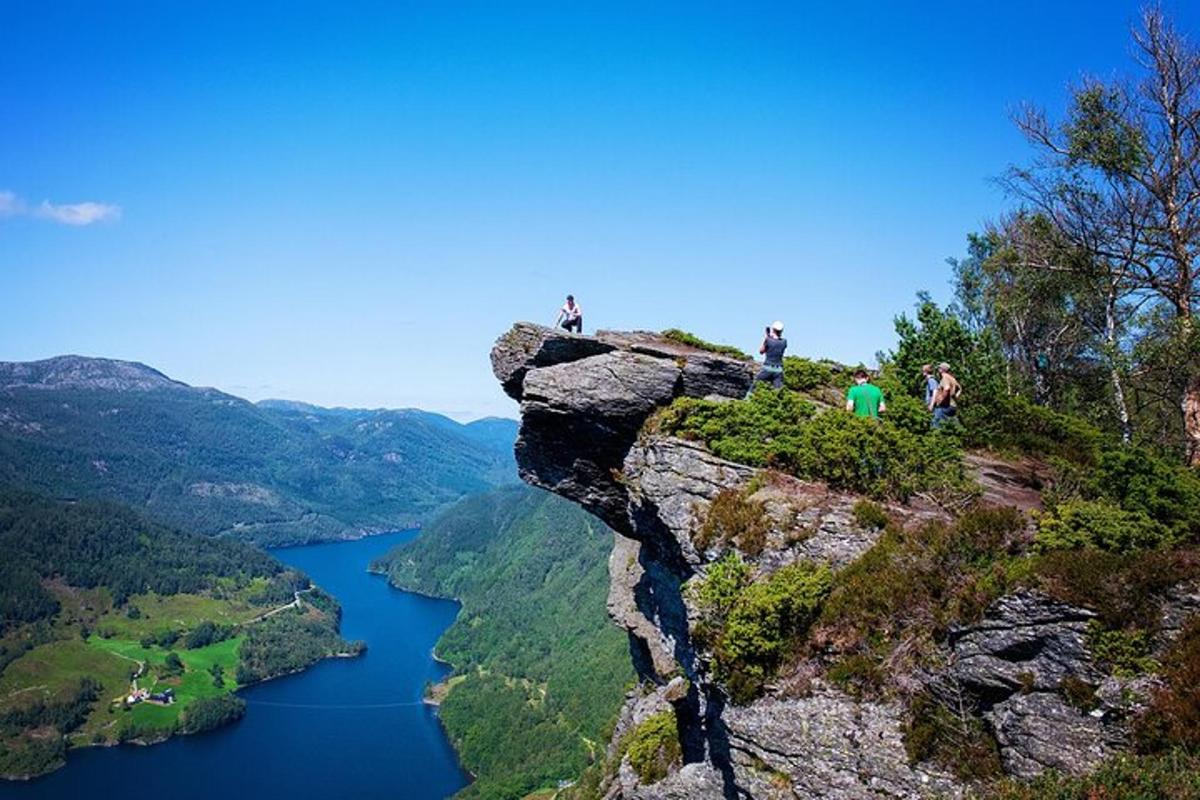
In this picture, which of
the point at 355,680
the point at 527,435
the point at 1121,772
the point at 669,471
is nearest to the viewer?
the point at 1121,772

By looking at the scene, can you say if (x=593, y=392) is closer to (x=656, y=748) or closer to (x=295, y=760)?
(x=656, y=748)

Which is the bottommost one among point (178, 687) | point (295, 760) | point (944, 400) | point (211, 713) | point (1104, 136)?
point (178, 687)

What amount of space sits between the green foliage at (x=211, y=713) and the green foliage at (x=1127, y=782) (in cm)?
19529

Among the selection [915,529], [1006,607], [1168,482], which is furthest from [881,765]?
[1168,482]

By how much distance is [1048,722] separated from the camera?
10.3 meters

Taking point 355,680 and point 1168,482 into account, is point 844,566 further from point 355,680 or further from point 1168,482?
point 355,680

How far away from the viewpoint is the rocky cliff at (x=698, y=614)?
10.6 m

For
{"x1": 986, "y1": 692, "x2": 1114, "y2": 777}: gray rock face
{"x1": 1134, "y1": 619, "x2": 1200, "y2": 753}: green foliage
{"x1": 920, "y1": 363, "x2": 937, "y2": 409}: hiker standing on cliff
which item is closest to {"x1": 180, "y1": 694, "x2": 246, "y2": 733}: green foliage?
{"x1": 920, "y1": 363, "x2": 937, "y2": 409}: hiker standing on cliff

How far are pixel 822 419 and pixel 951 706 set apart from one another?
7.88m

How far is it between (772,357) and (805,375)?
11.5 ft

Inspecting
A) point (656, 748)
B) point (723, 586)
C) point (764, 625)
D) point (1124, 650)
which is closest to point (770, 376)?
point (723, 586)

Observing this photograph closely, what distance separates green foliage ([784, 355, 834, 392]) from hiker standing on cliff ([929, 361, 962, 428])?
15.7 ft

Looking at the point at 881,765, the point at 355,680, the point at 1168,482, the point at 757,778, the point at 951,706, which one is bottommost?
the point at 355,680

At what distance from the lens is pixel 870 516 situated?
14648mm
